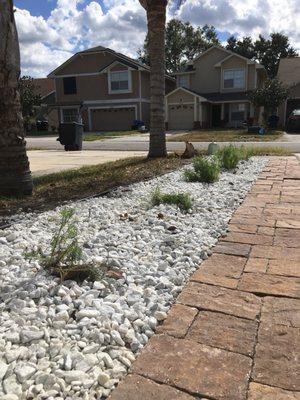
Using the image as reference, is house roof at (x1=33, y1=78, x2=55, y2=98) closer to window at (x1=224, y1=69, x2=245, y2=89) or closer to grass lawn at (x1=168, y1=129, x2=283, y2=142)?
window at (x1=224, y1=69, x2=245, y2=89)

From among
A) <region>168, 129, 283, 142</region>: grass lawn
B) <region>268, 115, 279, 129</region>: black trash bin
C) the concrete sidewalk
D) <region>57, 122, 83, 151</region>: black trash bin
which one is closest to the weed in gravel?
the concrete sidewalk

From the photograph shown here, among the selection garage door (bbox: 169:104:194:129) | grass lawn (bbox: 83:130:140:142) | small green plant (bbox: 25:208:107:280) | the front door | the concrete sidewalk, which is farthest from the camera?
the front door

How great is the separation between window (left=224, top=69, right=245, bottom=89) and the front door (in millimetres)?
1718

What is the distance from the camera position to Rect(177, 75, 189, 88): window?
32906 mm

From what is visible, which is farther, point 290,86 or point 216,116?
point 216,116

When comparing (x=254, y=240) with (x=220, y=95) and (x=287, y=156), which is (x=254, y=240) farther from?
(x=220, y=95)

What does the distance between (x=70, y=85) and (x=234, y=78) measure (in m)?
13.6

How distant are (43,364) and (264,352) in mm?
1023

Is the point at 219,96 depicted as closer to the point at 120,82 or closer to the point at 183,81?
the point at 183,81

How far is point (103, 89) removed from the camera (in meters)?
33.1

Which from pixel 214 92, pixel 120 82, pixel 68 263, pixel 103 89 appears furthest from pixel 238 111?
pixel 68 263

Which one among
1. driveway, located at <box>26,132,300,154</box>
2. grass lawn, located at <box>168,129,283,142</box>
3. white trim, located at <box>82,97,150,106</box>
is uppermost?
white trim, located at <box>82,97,150,106</box>

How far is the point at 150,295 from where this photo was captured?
2.48 metres

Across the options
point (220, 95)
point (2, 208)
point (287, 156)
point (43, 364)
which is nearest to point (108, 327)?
point (43, 364)
